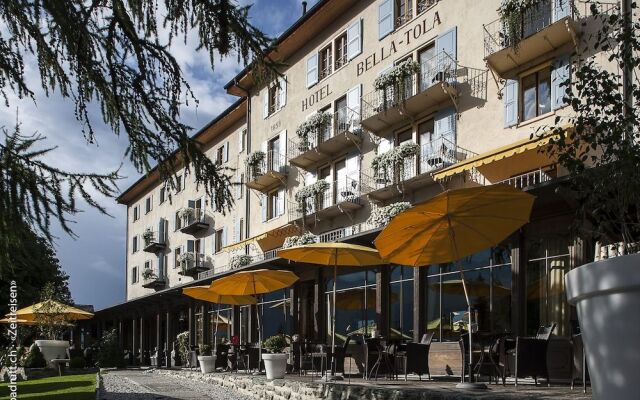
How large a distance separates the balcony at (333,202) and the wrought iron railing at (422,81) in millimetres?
2608

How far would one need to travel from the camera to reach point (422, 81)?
67.8 ft

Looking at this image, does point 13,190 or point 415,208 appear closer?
point 13,190

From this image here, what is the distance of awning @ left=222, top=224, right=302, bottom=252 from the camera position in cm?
2697

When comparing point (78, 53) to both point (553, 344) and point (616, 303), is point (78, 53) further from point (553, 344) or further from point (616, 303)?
point (553, 344)

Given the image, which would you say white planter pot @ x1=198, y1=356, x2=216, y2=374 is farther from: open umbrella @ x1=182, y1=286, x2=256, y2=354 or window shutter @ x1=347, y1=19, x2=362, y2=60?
window shutter @ x1=347, y1=19, x2=362, y2=60

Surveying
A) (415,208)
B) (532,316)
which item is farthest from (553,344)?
(415,208)

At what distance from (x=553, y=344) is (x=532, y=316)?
115 inches

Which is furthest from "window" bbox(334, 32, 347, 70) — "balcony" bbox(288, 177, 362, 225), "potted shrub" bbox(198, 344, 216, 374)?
"potted shrub" bbox(198, 344, 216, 374)

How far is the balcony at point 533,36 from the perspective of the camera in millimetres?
16078

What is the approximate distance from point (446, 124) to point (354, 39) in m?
5.84

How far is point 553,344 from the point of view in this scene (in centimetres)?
1127

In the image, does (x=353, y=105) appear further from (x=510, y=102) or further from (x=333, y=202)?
(x=510, y=102)

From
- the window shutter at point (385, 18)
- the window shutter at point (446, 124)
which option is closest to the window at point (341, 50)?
the window shutter at point (385, 18)

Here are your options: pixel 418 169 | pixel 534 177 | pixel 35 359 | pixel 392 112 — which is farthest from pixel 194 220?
pixel 534 177
